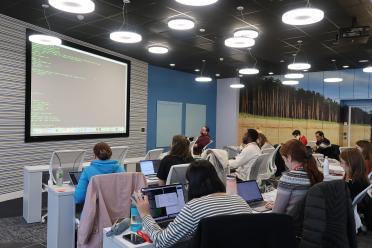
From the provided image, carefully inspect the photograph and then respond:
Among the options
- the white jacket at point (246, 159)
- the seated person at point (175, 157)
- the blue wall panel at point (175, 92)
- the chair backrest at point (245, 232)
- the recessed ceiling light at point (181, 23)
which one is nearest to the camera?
the chair backrest at point (245, 232)

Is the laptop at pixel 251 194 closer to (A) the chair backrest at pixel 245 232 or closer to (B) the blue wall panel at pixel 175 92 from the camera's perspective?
(A) the chair backrest at pixel 245 232

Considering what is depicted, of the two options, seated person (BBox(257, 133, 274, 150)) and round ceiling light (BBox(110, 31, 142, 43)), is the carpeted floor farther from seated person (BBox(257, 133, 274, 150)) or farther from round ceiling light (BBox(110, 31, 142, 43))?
round ceiling light (BBox(110, 31, 142, 43))

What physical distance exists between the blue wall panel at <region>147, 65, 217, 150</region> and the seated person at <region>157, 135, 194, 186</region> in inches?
247

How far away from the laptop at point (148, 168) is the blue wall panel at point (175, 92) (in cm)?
552

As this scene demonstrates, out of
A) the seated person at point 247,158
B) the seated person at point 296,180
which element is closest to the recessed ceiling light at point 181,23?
the seated person at point 247,158

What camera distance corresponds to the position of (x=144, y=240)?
186 centimetres

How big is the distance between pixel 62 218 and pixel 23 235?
3.87 feet

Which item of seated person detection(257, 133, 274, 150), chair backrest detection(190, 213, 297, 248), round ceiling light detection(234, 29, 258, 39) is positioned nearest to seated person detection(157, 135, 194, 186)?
chair backrest detection(190, 213, 297, 248)

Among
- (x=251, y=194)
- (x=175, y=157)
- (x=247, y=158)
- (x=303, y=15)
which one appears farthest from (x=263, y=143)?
(x=251, y=194)

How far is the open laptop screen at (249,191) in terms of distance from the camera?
2.94m

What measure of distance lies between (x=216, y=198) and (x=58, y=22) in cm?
550

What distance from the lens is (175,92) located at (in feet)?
36.2

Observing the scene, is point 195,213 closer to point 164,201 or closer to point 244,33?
point 164,201

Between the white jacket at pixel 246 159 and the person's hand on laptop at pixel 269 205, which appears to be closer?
the person's hand on laptop at pixel 269 205
